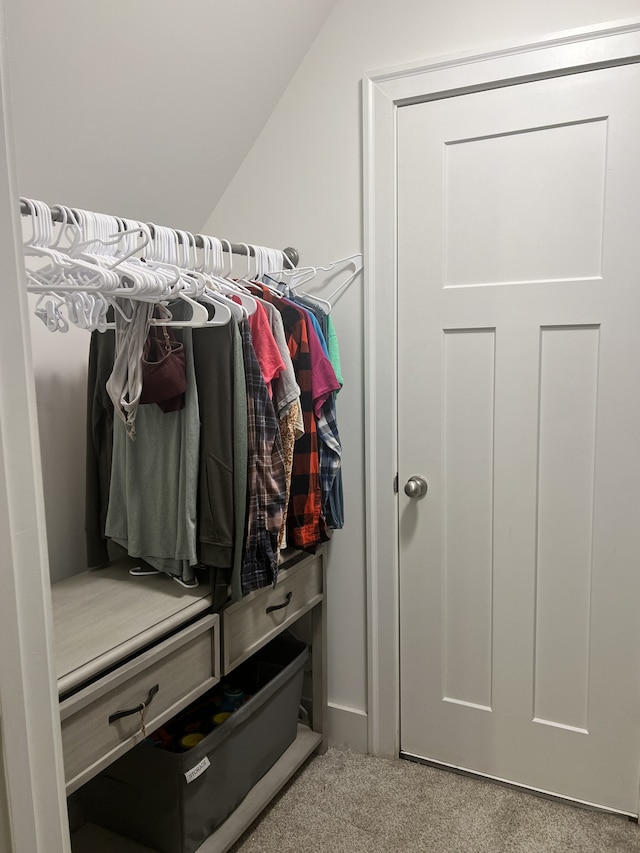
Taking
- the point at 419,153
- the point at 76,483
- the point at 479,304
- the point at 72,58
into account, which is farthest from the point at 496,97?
the point at 76,483

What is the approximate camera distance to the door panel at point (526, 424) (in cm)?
177

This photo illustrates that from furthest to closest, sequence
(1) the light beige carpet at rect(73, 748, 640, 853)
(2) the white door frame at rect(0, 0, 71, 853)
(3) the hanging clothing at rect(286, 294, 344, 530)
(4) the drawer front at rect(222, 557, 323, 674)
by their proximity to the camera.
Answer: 1. (3) the hanging clothing at rect(286, 294, 344, 530)
2. (1) the light beige carpet at rect(73, 748, 640, 853)
3. (4) the drawer front at rect(222, 557, 323, 674)
4. (2) the white door frame at rect(0, 0, 71, 853)

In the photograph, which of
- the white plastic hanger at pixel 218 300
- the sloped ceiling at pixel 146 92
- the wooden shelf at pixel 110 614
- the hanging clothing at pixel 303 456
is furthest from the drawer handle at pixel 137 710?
the sloped ceiling at pixel 146 92

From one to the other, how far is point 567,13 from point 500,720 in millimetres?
2037

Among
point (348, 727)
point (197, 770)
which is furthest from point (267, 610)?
point (348, 727)

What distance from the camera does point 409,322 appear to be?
201cm

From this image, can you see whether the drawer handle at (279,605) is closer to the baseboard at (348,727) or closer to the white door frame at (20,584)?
the baseboard at (348,727)

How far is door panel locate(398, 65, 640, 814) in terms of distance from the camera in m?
1.77

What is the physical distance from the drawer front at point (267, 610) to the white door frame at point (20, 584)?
2.69 feet

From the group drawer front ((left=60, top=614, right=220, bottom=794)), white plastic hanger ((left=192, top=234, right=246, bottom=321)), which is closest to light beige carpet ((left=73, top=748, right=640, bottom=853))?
drawer front ((left=60, top=614, right=220, bottom=794))

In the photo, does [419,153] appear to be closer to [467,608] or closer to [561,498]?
[561,498]

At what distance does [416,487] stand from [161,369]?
928 mm

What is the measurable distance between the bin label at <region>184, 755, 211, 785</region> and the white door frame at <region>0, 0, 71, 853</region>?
79 centimetres

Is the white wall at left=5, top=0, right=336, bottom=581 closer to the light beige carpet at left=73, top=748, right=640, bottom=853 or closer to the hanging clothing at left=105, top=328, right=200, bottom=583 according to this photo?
the hanging clothing at left=105, top=328, right=200, bottom=583
